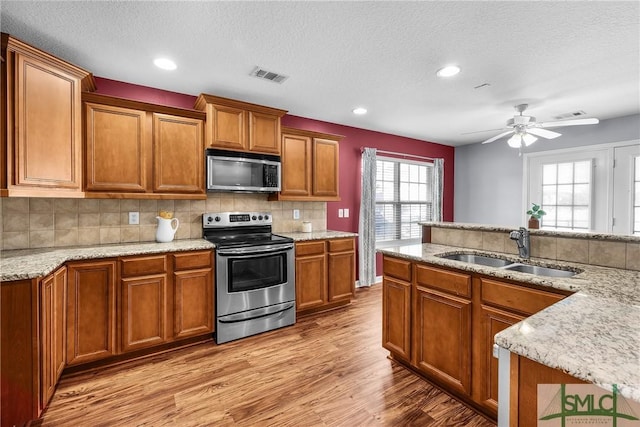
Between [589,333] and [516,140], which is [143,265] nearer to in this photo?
[589,333]

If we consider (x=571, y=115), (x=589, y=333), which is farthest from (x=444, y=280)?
(x=571, y=115)

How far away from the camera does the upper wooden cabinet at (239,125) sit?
10.0ft

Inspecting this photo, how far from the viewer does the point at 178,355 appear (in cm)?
268

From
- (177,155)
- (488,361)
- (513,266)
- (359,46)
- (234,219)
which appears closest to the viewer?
(488,361)

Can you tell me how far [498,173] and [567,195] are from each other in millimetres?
1084

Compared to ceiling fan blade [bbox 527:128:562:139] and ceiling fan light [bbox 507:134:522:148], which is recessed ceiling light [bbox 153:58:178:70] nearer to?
ceiling fan light [bbox 507:134:522:148]

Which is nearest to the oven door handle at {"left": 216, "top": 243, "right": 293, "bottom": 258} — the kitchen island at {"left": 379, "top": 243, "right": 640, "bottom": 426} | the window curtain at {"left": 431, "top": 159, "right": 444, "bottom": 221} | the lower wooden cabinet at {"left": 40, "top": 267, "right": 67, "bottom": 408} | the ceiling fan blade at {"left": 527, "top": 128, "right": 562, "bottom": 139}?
the lower wooden cabinet at {"left": 40, "top": 267, "right": 67, "bottom": 408}

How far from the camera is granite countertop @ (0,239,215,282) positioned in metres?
1.76

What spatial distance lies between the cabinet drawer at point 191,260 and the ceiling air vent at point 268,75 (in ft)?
5.49

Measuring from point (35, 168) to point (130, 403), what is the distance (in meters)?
1.70

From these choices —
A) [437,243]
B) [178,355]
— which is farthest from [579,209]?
[178,355]

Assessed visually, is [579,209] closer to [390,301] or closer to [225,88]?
[390,301]

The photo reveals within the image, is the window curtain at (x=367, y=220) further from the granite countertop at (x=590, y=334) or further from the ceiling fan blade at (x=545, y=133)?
the granite countertop at (x=590, y=334)

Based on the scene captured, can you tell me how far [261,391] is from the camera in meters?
2.16
